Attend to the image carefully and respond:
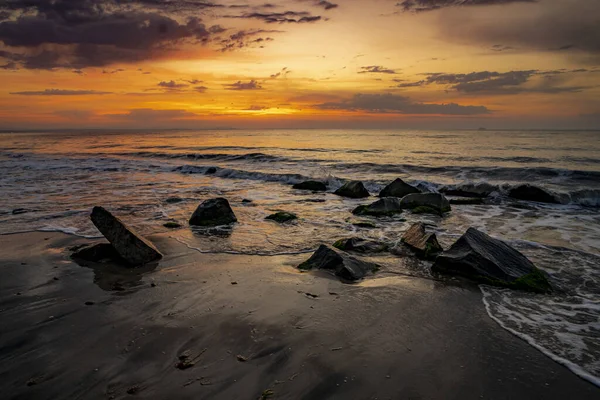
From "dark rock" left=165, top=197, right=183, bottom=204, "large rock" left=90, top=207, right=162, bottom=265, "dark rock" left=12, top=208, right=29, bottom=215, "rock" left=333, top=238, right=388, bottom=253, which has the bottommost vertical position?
"dark rock" left=165, top=197, right=183, bottom=204

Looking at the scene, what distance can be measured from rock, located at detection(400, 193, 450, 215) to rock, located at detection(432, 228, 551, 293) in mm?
5219

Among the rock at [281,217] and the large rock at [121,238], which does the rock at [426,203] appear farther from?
the large rock at [121,238]

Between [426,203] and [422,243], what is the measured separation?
16.7 ft

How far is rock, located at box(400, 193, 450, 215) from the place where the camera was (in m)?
11.8

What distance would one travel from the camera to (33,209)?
449 inches

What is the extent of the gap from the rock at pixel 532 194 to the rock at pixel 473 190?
758mm

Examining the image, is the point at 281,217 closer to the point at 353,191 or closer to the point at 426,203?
the point at 426,203

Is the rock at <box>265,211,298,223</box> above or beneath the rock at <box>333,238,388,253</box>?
beneath

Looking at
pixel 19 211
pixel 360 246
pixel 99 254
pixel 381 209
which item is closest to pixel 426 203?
pixel 381 209

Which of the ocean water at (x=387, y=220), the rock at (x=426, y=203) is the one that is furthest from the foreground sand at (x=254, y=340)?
the rock at (x=426, y=203)

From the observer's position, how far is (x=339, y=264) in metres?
6.25

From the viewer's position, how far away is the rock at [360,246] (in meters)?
7.60

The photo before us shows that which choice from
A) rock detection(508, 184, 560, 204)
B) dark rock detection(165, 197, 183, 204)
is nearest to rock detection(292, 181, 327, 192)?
dark rock detection(165, 197, 183, 204)

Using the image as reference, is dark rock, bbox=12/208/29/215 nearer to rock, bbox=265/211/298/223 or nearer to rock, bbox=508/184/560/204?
rock, bbox=265/211/298/223
